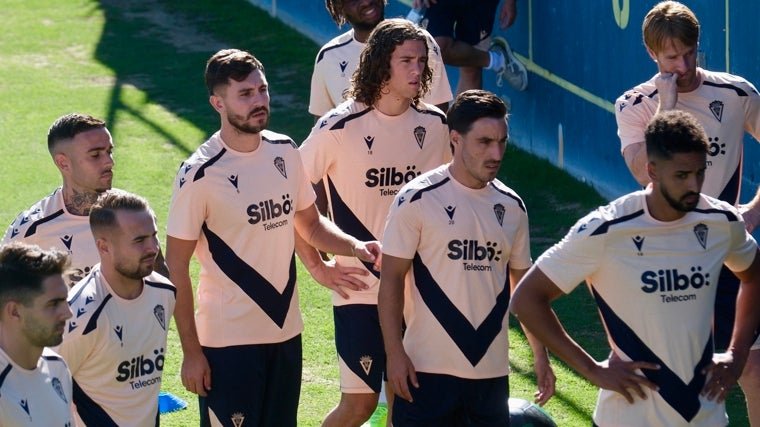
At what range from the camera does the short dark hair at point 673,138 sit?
18.2ft

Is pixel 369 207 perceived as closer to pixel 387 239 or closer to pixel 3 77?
pixel 387 239

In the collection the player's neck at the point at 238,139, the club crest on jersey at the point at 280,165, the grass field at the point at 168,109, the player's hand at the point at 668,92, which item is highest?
the player's hand at the point at 668,92

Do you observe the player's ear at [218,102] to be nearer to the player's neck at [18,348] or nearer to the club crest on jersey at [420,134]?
the club crest on jersey at [420,134]

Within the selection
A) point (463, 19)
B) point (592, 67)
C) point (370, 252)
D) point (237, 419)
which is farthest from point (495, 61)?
point (237, 419)

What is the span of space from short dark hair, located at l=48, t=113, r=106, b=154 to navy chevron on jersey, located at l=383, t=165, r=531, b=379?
161 centimetres

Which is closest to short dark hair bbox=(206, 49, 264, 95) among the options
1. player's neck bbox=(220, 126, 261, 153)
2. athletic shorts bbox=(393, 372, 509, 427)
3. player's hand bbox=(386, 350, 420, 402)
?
player's neck bbox=(220, 126, 261, 153)

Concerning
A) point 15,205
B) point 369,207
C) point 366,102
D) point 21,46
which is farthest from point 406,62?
point 21,46

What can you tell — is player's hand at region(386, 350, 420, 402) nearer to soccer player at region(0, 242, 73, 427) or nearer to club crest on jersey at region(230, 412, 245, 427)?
club crest on jersey at region(230, 412, 245, 427)

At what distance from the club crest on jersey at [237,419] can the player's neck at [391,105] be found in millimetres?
1819

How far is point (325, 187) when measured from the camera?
7695 millimetres

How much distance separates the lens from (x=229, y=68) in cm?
684

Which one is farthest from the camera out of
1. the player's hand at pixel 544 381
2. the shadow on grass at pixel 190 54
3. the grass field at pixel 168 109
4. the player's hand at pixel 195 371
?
the shadow on grass at pixel 190 54

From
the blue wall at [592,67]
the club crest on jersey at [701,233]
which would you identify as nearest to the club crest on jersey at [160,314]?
the club crest on jersey at [701,233]

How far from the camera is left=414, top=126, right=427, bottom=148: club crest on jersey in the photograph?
7508mm
